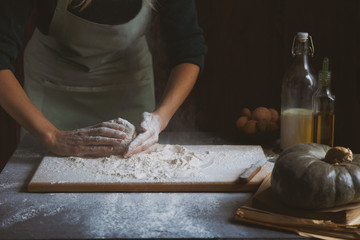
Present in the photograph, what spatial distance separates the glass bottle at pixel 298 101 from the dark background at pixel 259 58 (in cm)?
61

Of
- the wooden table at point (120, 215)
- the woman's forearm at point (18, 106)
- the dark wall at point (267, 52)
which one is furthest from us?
the dark wall at point (267, 52)

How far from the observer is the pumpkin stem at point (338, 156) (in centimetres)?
107

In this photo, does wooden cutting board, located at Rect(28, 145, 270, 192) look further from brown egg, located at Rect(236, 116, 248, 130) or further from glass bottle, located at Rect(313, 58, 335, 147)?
brown egg, located at Rect(236, 116, 248, 130)

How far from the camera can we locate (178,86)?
1789 mm

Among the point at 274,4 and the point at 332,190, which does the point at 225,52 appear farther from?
the point at 332,190

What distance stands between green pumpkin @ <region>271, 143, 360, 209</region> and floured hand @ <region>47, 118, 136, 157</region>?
56cm

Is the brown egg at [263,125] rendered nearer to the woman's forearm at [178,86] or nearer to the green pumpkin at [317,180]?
the woman's forearm at [178,86]

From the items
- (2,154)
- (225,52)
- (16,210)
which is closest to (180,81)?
(225,52)

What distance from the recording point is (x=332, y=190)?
3.37ft

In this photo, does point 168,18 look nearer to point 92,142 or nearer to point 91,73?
point 91,73

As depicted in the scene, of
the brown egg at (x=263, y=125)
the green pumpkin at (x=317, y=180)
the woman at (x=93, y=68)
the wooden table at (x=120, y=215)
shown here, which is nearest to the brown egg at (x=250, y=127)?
the brown egg at (x=263, y=125)

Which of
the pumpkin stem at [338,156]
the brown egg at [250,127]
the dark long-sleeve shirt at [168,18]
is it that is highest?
the dark long-sleeve shirt at [168,18]

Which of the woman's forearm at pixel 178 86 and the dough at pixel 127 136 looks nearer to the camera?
the dough at pixel 127 136

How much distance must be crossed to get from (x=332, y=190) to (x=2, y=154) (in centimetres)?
195
